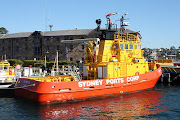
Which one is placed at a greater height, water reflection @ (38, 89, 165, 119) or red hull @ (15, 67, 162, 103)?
red hull @ (15, 67, 162, 103)

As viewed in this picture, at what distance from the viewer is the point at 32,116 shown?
1536 cm

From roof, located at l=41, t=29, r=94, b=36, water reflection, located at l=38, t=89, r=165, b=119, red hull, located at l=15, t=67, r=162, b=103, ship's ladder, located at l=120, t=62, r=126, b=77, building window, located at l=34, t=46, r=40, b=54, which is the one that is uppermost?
roof, located at l=41, t=29, r=94, b=36

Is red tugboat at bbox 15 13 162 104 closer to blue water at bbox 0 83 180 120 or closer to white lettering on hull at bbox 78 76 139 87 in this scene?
white lettering on hull at bbox 78 76 139 87

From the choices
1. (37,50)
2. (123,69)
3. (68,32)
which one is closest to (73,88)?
(123,69)

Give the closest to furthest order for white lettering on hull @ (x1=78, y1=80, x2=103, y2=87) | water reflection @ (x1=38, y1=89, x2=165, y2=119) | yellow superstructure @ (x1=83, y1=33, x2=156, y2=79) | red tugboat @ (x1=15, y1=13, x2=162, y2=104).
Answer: water reflection @ (x1=38, y1=89, x2=165, y2=119) < red tugboat @ (x1=15, y1=13, x2=162, y2=104) < white lettering on hull @ (x1=78, y1=80, x2=103, y2=87) < yellow superstructure @ (x1=83, y1=33, x2=156, y2=79)

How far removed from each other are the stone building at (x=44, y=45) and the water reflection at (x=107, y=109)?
83.1ft

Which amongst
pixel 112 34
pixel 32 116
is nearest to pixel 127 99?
pixel 112 34

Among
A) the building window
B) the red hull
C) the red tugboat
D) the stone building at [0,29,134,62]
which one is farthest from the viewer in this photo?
the building window

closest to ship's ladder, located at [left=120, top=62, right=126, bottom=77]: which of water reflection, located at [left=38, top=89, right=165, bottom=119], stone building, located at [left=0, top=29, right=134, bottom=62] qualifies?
water reflection, located at [left=38, top=89, right=165, bottom=119]

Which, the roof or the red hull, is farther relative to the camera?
the roof

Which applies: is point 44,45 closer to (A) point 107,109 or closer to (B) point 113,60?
(B) point 113,60

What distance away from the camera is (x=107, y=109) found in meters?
17.2

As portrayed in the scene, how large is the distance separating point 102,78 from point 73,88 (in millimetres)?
3600

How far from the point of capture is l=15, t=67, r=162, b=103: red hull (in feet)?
60.2
